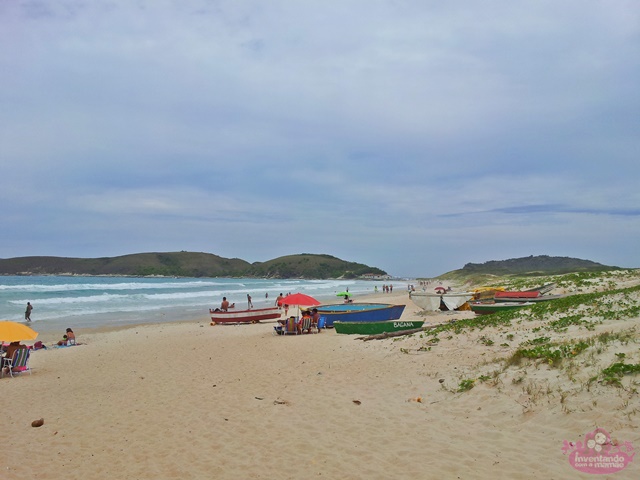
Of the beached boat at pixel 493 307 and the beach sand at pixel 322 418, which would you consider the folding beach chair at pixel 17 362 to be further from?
the beached boat at pixel 493 307

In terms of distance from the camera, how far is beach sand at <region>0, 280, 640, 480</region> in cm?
589

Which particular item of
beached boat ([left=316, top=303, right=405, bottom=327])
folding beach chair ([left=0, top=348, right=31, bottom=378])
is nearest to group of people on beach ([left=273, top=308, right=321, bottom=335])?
beached boat ([left=316, top=303, right=405, bottom=327])

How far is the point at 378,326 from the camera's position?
16.6 meters

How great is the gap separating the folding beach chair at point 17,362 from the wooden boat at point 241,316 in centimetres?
1404

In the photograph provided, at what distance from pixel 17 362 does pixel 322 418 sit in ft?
33.9

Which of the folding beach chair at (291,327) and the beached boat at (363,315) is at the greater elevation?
the beached boat at (363,315)

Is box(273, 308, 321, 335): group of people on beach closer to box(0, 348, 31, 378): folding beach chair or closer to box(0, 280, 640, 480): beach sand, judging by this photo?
box(0, 280, 640, 480): beach sand

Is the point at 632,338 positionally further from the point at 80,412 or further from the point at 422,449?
the point at 80,412

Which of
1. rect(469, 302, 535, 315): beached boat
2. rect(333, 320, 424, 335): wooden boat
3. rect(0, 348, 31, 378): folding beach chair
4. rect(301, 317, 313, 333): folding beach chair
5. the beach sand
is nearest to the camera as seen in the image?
the beach sand

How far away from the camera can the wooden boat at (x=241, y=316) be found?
2706 cm

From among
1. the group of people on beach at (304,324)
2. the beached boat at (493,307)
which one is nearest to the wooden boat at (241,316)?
the group of people on beach at (304,324)

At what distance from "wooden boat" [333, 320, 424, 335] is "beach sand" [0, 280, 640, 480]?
354cm

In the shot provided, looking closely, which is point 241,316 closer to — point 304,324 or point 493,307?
point 304,324

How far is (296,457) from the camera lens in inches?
248
